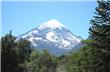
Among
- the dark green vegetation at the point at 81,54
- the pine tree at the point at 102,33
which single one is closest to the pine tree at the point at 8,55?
the dark green vegetation at the point at 81,54

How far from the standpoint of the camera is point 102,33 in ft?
124

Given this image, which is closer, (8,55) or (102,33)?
(102,33)

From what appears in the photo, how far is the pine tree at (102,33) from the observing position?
37.4 meters

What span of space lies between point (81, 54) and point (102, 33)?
86.6 feet

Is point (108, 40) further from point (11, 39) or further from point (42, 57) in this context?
point (42, 57)

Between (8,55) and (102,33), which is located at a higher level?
(102,33)

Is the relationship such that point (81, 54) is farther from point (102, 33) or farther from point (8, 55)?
point (102, 33)

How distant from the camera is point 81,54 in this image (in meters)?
64.0

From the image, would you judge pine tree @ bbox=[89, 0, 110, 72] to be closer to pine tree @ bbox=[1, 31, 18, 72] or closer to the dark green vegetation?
the dark green vegetation

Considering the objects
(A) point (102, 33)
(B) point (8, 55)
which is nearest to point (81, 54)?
(B) point (8, 55)

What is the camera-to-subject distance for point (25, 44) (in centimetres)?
9425

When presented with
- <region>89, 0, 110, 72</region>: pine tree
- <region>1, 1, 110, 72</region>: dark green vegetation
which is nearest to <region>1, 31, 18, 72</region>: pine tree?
<region>1, 1, 110, 72</region>: dark green vegetation

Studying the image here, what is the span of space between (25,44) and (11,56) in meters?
29.2

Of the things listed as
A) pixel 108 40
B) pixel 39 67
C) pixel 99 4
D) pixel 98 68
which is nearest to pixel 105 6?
pixel 99 4
